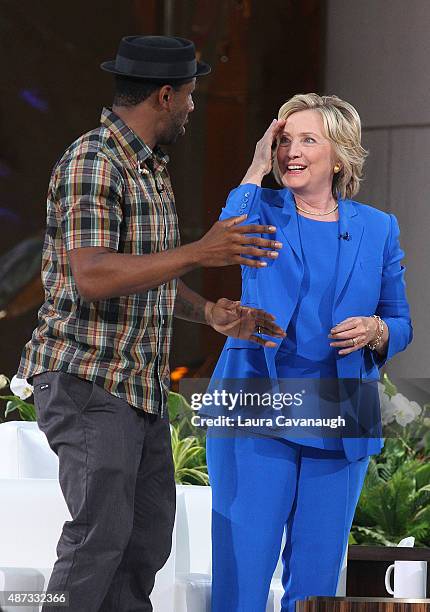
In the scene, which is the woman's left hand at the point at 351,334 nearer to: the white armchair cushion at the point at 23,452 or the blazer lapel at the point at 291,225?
the blazer lapel at the point at 291,225

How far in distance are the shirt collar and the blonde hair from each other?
1.49 ft

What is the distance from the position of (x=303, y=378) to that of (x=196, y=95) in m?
3.11

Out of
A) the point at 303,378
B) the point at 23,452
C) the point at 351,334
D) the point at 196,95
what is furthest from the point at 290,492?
the point at 196,95

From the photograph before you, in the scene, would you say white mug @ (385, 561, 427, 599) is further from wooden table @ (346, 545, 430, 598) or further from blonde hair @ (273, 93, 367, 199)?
blonde hair @ (273, 93, 367, 199)

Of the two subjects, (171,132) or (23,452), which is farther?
(23,452)

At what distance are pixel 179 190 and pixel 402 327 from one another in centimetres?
284

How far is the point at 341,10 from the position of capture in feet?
18.1

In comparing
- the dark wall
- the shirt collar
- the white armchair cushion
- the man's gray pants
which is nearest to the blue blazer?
the shirt collar

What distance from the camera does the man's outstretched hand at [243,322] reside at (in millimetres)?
2510

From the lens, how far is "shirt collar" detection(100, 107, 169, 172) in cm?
239

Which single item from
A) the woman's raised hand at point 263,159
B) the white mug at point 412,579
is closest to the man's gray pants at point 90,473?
the woman's raised hand at point 263,159

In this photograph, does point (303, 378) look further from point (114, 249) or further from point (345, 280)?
point (114, 249)

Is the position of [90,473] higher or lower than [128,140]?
lower

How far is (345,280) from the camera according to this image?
2.62 metres
